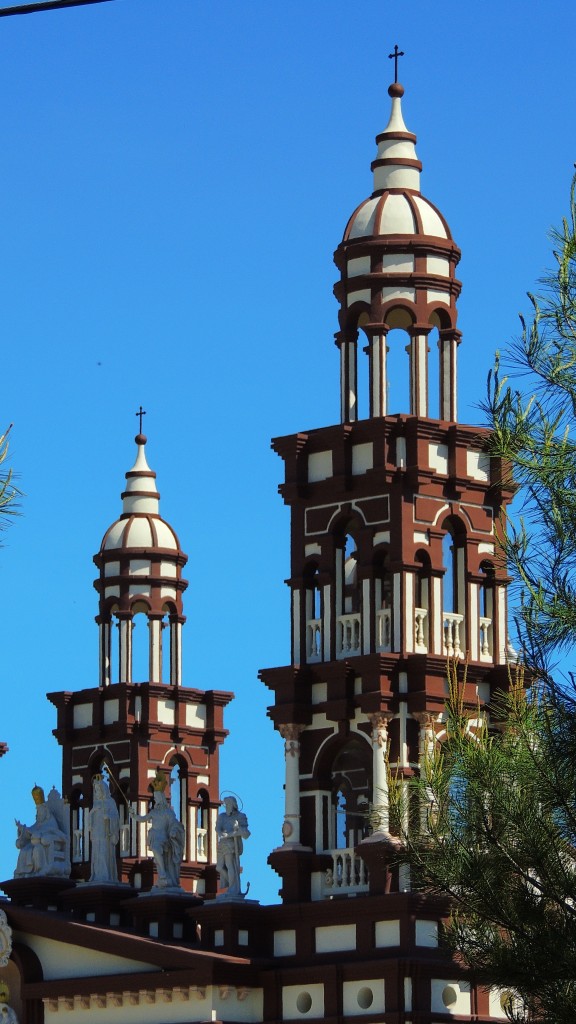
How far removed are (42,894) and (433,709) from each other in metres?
11.1

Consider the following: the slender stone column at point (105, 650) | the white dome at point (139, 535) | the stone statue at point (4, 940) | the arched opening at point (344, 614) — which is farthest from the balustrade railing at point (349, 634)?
the white dome at point (139, 535)

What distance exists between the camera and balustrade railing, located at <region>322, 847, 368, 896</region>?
59812 millimetres

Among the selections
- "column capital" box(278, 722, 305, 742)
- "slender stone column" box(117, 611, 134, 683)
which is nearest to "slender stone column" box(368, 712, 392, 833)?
"column capital" box(278, 722, 305, 742)

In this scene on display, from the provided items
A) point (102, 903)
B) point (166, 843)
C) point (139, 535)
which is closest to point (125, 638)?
point (139, 535)

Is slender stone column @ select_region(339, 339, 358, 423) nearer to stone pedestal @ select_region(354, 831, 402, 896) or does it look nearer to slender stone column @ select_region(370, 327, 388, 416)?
slender stone column @ select_region(370, 327, 388, 416)

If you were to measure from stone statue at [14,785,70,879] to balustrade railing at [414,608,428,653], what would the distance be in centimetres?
1071

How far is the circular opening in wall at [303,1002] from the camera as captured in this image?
196ft

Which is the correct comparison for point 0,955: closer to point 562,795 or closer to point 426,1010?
point 426,1010

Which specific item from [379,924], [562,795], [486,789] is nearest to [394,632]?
[379,924]

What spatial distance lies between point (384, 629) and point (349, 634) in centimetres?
98

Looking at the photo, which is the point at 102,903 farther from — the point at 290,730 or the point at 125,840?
the point at 125,840

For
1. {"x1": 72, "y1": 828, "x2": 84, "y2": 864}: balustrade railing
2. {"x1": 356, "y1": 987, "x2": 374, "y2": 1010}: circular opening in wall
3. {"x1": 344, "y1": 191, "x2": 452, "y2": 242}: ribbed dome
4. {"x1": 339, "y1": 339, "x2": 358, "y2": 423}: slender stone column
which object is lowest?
{"x1": 356, "y1": 987, "x2": 374, "y2": 1010}: circular opening in wall

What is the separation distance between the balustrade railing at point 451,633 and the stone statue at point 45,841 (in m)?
11.0

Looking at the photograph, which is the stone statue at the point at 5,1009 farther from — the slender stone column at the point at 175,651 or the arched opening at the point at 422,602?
the slender stone column at the point at 175,651
